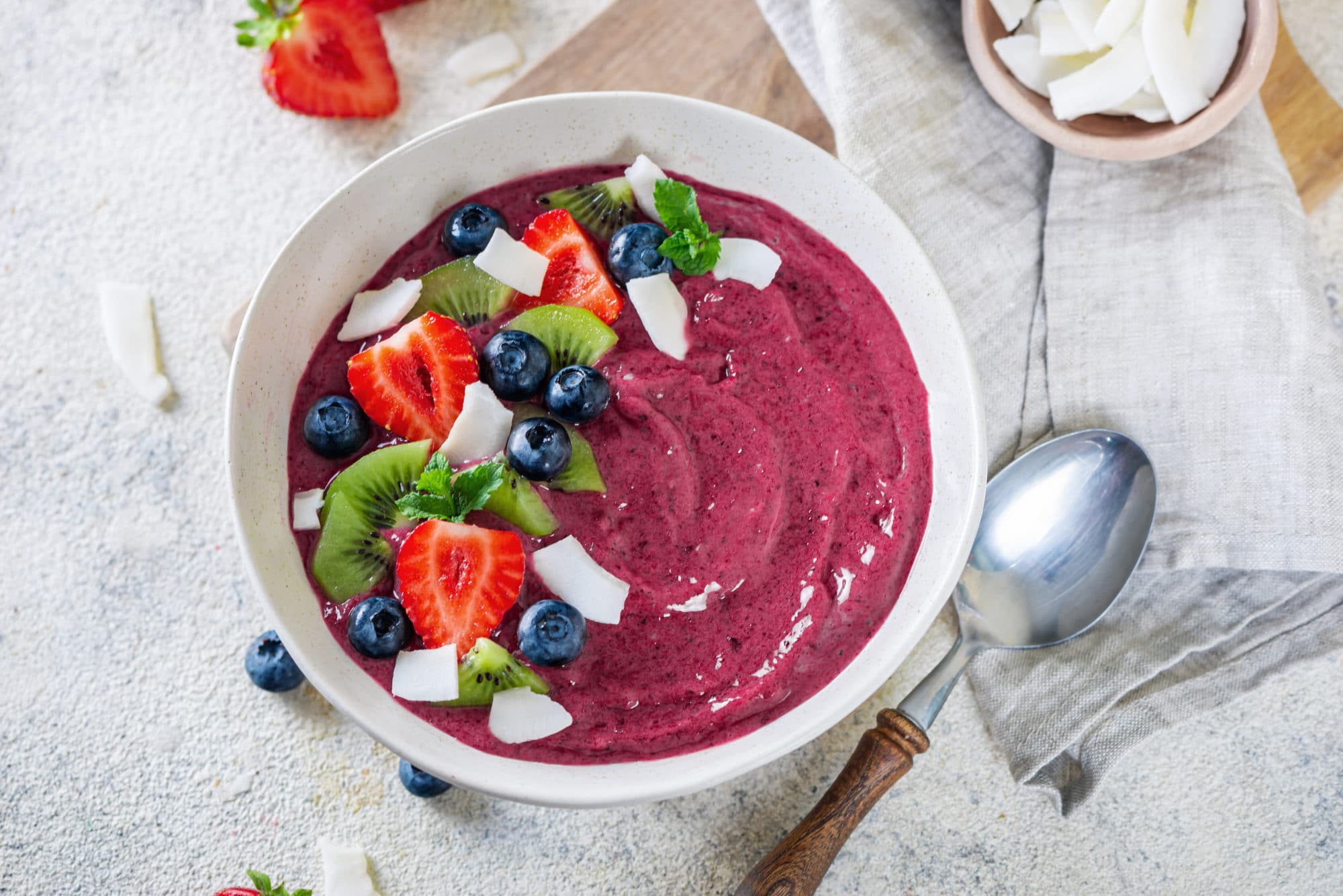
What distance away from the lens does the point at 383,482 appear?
2412 mm

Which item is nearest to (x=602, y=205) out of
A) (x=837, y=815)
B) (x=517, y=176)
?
(x=517, y=176)

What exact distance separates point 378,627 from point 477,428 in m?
0.49

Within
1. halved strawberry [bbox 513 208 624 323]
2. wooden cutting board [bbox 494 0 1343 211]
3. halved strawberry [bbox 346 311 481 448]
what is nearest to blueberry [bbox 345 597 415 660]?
halved strawberry [bbox 346 311 481 448]

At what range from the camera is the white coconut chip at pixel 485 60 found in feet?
10.7

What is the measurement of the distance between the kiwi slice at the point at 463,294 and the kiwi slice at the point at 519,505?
1.29ft

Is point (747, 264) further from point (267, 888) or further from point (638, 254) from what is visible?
point (267, 888)

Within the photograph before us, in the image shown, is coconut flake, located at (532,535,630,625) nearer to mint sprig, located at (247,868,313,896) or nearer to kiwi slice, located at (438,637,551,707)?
kiwi slice, located at (438,637,551,707)

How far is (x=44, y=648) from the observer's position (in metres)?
2.98

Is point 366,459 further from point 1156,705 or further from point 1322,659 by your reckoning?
point 1322,659

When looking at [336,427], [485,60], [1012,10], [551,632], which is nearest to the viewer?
[551,632]

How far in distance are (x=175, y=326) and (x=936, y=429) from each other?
2.24 meters

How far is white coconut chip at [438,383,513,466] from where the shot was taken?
2355 millimetres

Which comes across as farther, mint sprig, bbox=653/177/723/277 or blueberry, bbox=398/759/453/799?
blueberry, bbox=398/759/453/799

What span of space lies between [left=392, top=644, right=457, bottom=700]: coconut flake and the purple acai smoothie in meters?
0.07
